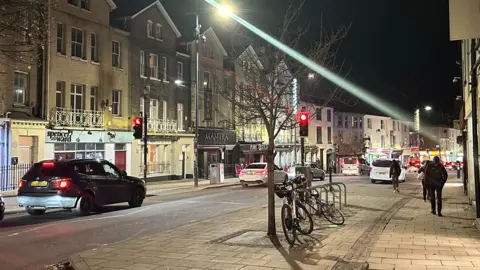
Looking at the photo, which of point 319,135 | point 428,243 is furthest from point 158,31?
point 319,135

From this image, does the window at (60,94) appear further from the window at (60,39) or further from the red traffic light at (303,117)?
the red traffic light at (303,117)

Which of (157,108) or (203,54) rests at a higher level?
(203,54)

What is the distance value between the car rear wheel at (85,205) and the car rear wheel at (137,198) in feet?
7.03

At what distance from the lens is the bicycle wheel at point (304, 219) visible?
33.0 ft

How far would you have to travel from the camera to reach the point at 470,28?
480 centimetres

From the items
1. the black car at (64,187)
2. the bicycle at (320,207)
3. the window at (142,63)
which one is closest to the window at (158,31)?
the window at (142,63)

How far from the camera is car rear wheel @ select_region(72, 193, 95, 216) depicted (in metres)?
14.6

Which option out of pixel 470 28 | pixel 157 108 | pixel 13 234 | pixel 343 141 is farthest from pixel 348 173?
pixel 470 28

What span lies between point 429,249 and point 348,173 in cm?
4155

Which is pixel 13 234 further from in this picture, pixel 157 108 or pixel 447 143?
pixel 447 143

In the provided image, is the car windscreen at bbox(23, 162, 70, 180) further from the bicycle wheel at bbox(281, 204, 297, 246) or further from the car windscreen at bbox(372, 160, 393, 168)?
the car windscreen at bbox(372, 160, 393, 168)

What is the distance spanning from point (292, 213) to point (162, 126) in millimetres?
24604

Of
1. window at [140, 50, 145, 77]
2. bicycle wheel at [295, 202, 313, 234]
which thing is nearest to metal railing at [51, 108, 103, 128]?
window at [140, 50, 145, 77]

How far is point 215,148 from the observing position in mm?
39656
